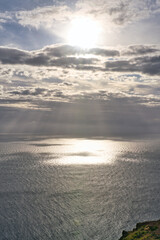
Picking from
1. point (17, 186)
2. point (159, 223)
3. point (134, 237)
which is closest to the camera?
point (134, 237)

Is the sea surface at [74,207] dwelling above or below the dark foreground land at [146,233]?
below

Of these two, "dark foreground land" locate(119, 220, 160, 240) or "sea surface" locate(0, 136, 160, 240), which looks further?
"sea surface" locate(0, 136, 160, 240)

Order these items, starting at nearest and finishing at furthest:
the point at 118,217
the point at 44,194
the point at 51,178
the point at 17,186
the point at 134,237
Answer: the point at 134,237 → the point at 118,217 → the point at 44,194 → the point at 17,186 → the point at 51,178

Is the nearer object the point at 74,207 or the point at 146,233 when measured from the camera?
the point at 146,233

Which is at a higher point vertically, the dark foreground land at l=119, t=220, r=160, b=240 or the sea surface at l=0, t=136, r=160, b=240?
the dark foreground land at l=119, t=220, r=160, b=240

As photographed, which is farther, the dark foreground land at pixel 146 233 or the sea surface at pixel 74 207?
the sea surface at pixel 74 207

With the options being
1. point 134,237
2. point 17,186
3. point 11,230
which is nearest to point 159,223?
point 134,237

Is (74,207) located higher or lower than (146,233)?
lower

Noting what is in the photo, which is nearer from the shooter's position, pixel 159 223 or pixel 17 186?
pixel 159 223

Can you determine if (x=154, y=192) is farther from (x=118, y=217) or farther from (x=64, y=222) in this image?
(x=64, y=222)

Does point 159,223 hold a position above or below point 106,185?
above
